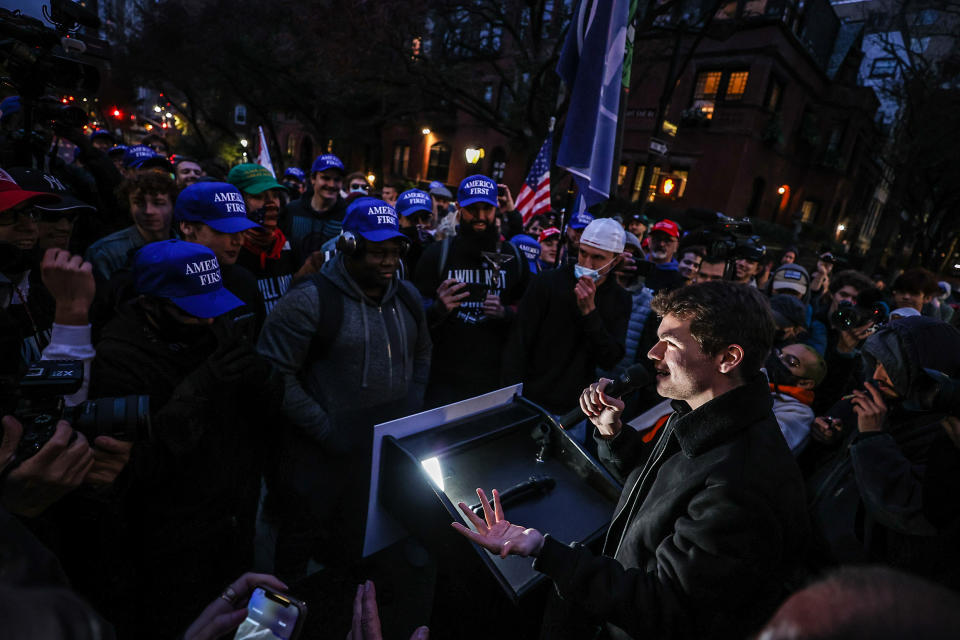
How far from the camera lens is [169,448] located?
1.75m

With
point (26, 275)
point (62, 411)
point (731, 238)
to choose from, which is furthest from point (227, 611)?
point (731, 238)

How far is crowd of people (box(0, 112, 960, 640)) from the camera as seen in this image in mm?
1300

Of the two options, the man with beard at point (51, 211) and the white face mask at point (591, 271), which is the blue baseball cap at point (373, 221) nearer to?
the white face mask at point (591, 271)

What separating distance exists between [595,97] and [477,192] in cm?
127

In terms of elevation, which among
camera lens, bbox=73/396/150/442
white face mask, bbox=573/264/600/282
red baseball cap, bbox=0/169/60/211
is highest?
red baseball cap, bbox=0/169/60/211

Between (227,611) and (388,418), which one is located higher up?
(227,611)

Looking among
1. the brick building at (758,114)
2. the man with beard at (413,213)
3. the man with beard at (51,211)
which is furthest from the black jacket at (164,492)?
the brick building at (758,114)

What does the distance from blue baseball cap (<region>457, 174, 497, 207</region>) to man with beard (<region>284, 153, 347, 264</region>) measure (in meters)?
1.74

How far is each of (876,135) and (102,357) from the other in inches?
1726

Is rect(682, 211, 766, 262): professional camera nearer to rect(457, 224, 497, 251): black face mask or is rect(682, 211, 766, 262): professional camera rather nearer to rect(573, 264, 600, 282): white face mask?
rect(573, 264, 600, 282): white face mask

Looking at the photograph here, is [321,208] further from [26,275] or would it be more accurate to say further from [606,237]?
[606,237]

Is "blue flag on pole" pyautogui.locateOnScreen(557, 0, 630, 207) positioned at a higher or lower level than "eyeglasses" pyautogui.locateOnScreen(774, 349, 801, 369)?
higher

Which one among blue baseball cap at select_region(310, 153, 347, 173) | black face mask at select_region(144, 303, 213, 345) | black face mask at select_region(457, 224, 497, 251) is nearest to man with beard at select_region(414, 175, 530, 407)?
black face mask at select_region(457, 224, 497, 251)

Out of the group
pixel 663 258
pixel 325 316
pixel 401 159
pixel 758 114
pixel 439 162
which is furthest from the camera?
pixel 401 159
